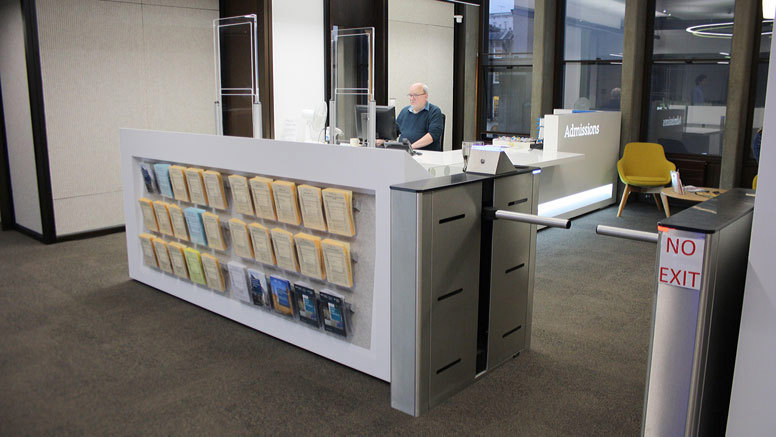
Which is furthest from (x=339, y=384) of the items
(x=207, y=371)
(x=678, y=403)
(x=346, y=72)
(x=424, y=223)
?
(x=346, y=72)

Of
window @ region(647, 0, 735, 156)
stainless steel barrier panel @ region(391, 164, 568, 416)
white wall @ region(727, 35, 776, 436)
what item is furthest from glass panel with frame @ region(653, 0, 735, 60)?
white wall @ region(727, 35, 776, 436)

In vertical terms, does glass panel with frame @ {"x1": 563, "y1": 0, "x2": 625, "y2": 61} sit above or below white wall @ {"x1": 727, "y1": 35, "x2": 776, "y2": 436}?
above

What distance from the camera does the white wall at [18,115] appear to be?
6.26 metres

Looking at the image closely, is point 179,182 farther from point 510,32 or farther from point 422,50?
point 510,32

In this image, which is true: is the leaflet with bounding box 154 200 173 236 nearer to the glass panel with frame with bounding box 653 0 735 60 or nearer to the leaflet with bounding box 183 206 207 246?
the leaflet with bounding box 183 206 207 246

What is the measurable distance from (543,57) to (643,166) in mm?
2220

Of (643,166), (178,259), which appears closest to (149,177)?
(178,259)

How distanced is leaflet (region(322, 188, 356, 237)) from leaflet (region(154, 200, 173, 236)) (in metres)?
1.68

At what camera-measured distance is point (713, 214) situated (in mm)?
2314

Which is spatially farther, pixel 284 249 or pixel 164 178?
pixel 164 178

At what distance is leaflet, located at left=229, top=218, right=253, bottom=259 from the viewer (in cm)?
398

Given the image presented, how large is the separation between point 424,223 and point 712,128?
6974mm

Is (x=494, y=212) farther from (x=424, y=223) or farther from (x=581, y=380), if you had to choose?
(x=581, y=380)

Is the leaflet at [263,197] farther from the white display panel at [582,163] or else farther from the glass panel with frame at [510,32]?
the glass panel with frame at [510,32]
